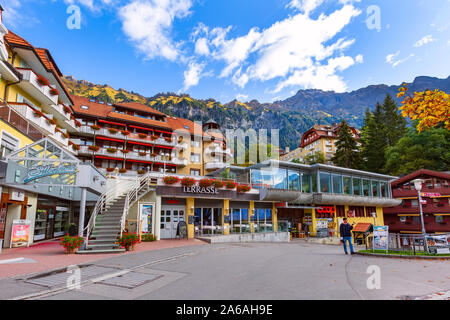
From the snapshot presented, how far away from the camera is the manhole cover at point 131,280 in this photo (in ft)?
22.8

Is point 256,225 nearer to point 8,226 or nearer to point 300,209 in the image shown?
point 300,209

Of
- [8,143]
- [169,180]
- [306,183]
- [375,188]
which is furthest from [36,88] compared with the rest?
[375,188]

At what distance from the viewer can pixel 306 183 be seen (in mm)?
31516

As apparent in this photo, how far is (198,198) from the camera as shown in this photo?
22812 mm

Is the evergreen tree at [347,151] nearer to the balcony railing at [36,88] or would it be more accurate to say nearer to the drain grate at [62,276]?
the balcony railing at [36,88]

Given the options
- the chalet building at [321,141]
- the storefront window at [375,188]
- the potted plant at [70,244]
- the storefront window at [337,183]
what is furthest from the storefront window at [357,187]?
the chalet building at [321,141]

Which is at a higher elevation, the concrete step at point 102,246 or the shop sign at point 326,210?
the shop sign at point 326,210

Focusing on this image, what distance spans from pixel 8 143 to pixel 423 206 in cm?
5080

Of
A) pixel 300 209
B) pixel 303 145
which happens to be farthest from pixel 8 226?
pixel 303 145

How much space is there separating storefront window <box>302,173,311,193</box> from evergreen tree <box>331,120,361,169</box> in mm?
25193

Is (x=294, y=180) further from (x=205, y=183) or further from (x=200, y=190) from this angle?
(x=200, y=190)

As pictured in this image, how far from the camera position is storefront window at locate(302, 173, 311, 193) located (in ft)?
102

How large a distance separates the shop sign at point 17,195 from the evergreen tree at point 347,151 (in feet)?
165
